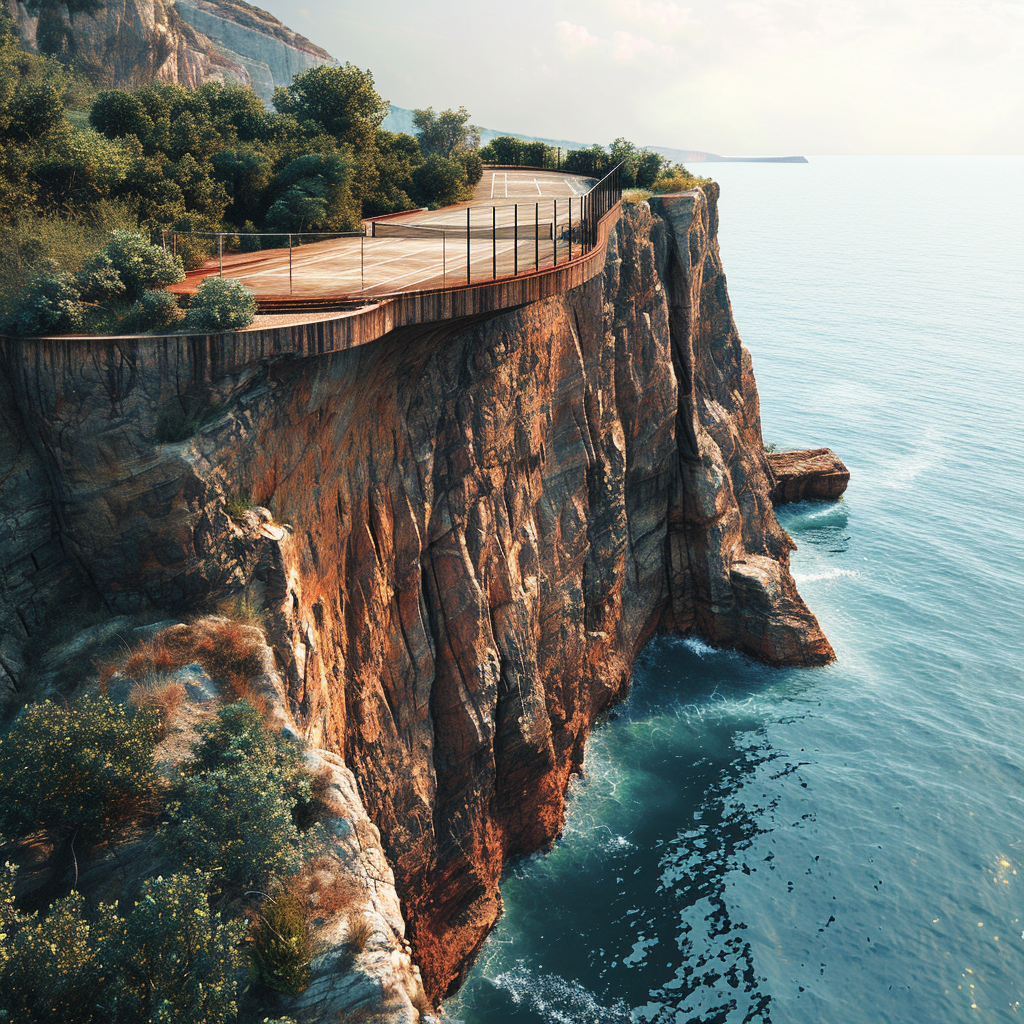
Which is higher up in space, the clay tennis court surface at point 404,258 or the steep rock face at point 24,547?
the clay tennis court surface at point 404,258

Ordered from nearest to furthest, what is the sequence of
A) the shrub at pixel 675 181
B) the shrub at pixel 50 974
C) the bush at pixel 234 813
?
1. the shrub at pixel 50 974
2. the bush at pixel 234 813
3. the shrub at pixel 675 181

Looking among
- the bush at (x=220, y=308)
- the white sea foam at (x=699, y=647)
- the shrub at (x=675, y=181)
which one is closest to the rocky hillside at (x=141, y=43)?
the shrub at (x=675, y=181)

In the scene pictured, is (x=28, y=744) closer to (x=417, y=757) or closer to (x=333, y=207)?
(x=417, y=757)

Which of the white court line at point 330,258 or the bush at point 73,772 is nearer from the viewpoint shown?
the bush at point 73,772

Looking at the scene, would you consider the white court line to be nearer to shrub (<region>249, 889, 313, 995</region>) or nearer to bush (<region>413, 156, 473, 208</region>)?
bush (<region>413, 156, 473, 208</region>)

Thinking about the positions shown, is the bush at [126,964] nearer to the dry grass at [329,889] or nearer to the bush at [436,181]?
the dry grass at [329,889]

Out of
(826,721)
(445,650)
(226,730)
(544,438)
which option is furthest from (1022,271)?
(226,730)

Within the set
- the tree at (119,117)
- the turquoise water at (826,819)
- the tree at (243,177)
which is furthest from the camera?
the tree at (243,177)
